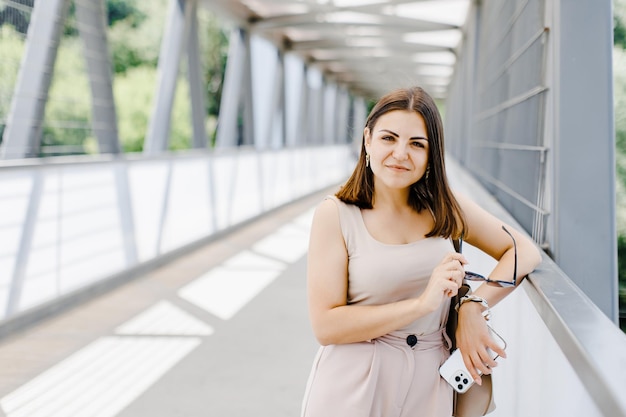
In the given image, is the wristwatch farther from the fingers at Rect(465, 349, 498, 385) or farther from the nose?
the nose

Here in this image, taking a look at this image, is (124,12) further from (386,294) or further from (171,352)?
(386,294)

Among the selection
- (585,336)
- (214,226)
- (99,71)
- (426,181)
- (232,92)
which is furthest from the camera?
(232,92)

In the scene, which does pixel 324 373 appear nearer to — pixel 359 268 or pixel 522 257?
pixel 359 268

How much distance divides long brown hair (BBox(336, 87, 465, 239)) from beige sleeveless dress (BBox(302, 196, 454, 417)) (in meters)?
0.08

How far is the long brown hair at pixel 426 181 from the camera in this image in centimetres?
152

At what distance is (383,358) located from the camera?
4.91 feet

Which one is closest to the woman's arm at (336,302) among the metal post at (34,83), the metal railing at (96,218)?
the metal railing at (96,218)

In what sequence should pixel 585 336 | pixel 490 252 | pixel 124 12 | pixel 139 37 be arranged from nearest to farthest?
1. pixel 585 336
2. pixel 490 252
3. pixel 124 12
4. pixel 139 37

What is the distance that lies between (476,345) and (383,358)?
202mm

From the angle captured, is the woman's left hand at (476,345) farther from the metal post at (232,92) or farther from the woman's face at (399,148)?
the metal post at (232,92)

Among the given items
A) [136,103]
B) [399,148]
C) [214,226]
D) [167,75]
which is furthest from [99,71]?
[399,148]

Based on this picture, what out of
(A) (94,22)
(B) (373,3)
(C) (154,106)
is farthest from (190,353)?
(B) (373,3)

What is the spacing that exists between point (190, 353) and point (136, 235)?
256cm

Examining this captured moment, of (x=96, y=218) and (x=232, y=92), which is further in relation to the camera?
(x=232, y=92)
